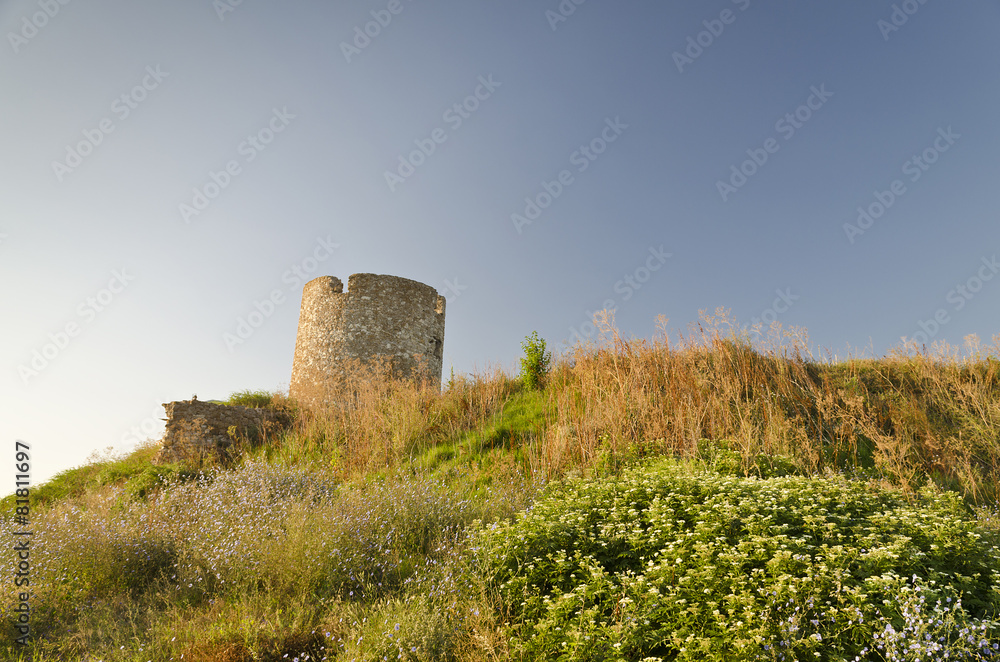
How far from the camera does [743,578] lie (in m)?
2.88

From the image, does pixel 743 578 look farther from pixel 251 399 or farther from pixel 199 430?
pixel 251 399

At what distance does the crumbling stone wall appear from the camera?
9.54m

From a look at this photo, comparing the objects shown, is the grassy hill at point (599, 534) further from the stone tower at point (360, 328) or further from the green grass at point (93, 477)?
the stone tower at point (360, 328)

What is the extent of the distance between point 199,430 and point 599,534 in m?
8.81

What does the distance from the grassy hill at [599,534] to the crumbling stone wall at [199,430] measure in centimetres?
95

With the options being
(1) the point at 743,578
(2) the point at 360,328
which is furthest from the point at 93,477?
(1) the point at 743,578

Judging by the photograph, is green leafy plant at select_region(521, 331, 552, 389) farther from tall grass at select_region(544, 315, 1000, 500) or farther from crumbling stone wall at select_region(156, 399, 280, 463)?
crumbling stone wall at select_region(156, 399, 280, 463)

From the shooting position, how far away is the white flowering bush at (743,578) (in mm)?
2566

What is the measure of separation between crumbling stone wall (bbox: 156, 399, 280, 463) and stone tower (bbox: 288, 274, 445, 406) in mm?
2160

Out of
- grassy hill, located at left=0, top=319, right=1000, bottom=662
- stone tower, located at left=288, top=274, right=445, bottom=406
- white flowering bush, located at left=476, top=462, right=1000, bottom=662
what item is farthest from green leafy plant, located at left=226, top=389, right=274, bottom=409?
white flowering bush, located at left=476, top=462, right=1000, bottom=662

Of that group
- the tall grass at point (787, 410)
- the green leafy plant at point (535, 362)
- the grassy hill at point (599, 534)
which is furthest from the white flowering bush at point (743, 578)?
the green leafy plant at point (535, 362)

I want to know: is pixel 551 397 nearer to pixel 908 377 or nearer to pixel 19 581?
pixel 908 377

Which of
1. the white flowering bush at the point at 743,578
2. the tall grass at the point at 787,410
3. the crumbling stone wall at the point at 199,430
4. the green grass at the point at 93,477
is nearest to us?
the white flowering bush at the point at 743,578

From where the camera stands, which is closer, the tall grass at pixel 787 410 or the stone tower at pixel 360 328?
the tall grass at pixel 787 410
